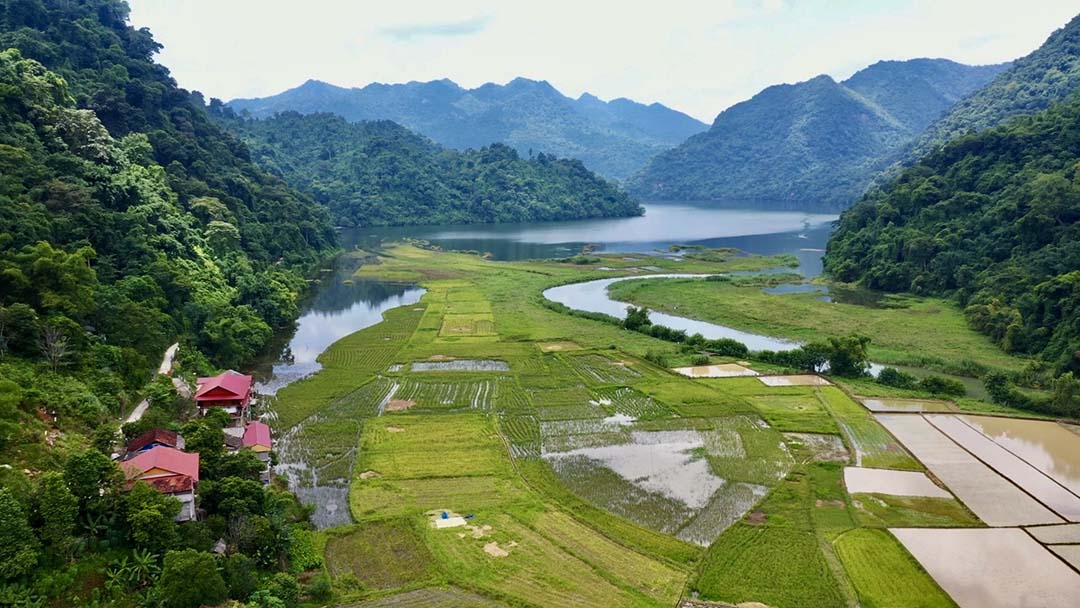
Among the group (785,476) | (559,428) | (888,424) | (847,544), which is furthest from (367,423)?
(888,424)

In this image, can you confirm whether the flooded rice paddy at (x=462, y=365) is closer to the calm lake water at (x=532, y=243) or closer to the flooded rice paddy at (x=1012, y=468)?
the calm lake water at (x=532, y=243)

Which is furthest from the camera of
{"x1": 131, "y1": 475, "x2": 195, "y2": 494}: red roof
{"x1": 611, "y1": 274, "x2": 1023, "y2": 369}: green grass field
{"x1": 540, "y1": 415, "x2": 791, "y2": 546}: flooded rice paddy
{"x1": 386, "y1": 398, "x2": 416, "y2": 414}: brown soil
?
{"x1": 611, "y1": 274, "x2": 1023, "y2": 369}: green grass field

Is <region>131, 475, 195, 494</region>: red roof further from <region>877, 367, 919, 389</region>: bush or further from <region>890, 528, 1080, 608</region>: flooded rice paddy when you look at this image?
<region>877, 367, 919, 389</region>: bush

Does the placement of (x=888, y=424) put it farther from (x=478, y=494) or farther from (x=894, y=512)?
(x=478, y=494)

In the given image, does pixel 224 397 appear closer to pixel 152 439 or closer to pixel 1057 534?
pixel 152 439

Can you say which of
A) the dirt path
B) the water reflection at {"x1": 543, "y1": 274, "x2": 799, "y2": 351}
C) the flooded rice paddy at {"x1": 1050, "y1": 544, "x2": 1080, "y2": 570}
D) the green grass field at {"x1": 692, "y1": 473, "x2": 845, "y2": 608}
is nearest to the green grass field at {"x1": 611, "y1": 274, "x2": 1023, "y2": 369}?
the water reflection at {"x1": 543, "y1": 274, "x2": 799, "y2": 351}
